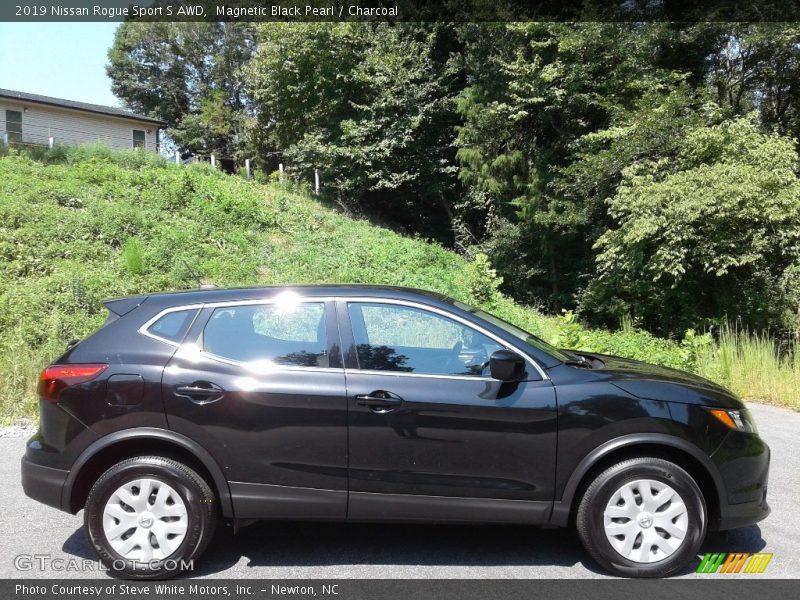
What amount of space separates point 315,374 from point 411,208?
26.1 meters

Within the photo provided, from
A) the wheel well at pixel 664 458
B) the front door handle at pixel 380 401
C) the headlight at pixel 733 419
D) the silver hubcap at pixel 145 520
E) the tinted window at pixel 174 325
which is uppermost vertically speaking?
the tinted window at pixel 174 325

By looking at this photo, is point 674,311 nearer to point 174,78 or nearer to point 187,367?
point 187,367

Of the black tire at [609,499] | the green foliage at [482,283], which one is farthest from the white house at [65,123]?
the black tire at [609,499]

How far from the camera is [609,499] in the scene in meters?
3.74

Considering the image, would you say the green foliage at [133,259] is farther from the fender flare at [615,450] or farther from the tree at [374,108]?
the tree at [374,108]

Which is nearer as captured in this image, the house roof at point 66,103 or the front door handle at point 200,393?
the front door handle at point 200,393

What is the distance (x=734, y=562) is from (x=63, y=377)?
433cm

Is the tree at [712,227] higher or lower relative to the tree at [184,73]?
lower

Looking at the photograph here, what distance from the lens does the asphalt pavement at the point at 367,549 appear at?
3.83m

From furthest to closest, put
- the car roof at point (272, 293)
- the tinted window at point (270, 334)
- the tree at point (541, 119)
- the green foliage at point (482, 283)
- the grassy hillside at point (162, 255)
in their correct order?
1. the tree at point (541, 119)
2. the green foliage at point (482, 283)
3. the grassy hillside at point (162, 255)
4. the car roof at point (272, 293)
5. the tinted window at point (270, 334)

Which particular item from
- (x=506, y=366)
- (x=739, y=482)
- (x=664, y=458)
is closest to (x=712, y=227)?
(x=739, y=482)

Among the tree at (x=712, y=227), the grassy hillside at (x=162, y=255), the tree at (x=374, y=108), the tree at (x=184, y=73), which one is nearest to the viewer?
the grassy hillside at (x=162, y=255)

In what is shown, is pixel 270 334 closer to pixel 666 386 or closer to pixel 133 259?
pixel 666 386

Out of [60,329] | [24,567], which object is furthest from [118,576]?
[60,329]
